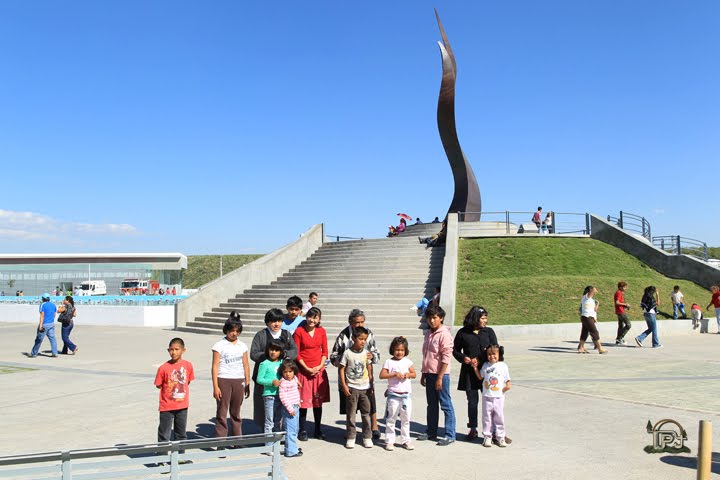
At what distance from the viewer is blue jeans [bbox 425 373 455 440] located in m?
6.39

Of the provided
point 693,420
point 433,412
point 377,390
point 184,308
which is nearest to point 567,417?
point 693,420

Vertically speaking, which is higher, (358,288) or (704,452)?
(358,288)

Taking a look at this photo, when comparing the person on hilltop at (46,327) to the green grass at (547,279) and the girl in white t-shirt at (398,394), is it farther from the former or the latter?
the girl in white t-shirt at (398,394)

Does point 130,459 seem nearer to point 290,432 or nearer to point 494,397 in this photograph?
point 290,432

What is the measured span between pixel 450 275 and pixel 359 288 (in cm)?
335

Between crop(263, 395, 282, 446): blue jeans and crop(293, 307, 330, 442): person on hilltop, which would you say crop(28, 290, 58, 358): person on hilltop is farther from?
crop(263, 395, 282, 446): blue jeans

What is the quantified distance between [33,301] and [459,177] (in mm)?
20953

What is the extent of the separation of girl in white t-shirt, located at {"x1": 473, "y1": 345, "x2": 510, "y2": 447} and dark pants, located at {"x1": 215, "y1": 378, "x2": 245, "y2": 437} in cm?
252

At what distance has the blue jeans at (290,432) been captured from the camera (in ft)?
19.5

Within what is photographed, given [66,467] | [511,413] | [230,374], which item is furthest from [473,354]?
[66,467]

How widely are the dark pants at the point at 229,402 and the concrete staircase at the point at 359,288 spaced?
27.8ft

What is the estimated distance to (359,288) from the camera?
2023cm

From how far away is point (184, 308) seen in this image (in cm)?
2092
